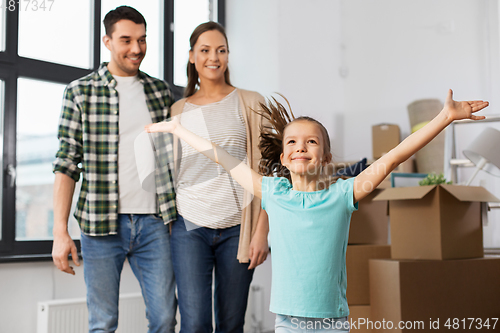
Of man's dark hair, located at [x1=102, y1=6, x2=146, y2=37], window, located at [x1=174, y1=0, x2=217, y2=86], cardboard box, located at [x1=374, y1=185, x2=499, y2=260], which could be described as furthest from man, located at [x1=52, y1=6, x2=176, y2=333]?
window, located at [x1=174, y1=0, x2=217, y2=86]

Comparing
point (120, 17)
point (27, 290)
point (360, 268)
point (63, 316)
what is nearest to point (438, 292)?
point (360, 268)

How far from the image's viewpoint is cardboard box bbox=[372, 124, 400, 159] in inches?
141

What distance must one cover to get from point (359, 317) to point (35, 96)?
1925 mm

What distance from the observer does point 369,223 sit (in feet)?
7.00

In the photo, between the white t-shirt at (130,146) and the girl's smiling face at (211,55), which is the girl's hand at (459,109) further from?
the white t-shirt at (130,146)

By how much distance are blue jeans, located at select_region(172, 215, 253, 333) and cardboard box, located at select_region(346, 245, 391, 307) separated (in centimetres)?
67

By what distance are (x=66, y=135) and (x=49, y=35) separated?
129 centimetres

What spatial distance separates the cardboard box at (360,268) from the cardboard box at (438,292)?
0.18 m

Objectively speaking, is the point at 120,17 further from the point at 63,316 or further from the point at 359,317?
the point at 359,317

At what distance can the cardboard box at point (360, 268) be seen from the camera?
1.97 m

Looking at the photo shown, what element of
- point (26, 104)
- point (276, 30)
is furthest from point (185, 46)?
point (26, 104)

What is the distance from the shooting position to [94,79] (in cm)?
156

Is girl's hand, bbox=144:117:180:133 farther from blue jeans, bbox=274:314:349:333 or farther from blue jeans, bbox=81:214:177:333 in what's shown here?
blue jeans, bbox=274:314:349:333

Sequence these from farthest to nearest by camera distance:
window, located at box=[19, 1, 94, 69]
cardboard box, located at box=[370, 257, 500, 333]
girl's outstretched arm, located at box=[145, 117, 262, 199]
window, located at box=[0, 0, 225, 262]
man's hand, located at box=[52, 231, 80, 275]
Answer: window, located at box=[19, 1, 94, 69] < window, located at box=[0, 0, 225, 262] < cardboard box, located at box=[370, 257, 500, 333] < man's hand, located at box=[52, 231, 80, 275] < girl's outstretched arm, located at box=[145, 117, 262, 199]
